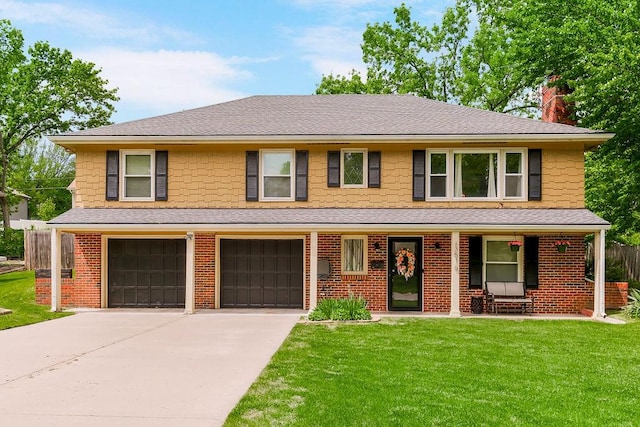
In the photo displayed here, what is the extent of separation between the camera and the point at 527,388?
23.8 ft

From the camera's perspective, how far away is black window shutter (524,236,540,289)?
15586 mm

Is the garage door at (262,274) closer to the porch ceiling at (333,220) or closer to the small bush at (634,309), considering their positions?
the porch ceiling at (333,220)

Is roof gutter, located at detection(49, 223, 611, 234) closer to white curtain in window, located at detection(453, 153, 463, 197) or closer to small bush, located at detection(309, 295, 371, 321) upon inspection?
white curtain in window, located at detection(453, 153, 463, 197)

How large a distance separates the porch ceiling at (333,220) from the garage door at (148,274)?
1197 mm

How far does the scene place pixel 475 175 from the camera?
16.1m

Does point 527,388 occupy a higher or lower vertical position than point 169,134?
lower

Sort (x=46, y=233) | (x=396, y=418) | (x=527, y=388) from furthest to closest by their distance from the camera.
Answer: (x=46, y=233) < (x=527, y=388) < (x=396, y=418)

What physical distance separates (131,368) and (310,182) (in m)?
8.91

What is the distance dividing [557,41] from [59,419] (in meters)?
19.9

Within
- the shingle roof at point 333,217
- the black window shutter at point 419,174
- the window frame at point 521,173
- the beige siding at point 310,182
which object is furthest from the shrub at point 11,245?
the window frame at point 521,173

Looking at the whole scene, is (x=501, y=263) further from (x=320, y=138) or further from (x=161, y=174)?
(x=161, y=174)

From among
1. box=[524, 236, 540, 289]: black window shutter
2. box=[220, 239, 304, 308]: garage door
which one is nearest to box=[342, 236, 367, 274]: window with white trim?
box=[220, 239, 304, 308]: garage door

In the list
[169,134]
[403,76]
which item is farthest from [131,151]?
[403,76]

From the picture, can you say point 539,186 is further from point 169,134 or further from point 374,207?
point 169,134
